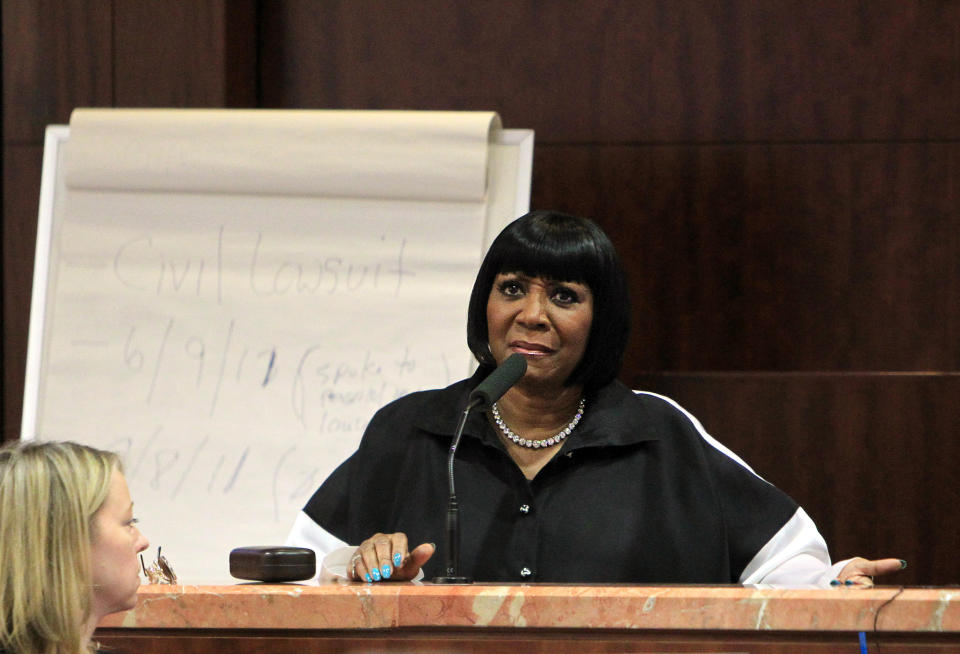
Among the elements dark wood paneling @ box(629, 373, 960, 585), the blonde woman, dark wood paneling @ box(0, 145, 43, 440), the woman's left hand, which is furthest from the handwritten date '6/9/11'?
the blonde woman

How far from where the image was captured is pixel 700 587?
1.62 meters

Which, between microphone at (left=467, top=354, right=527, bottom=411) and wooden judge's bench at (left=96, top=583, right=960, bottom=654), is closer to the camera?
wooden judge's bench at (left=96, top=583, right=960, bottom=654)

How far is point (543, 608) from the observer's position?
1.59m

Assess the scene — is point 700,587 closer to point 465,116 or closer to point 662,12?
point 465,116

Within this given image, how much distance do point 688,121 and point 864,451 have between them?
42.3 inches

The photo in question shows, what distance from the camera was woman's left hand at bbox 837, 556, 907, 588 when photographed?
1.93m

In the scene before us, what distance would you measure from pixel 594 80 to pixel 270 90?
0.94 m

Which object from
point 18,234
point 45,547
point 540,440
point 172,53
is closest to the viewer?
point 45,547

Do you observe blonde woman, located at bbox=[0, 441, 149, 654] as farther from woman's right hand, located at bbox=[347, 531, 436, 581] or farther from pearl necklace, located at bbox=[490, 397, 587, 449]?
pearl necklace, located at bbox=[490, 397, 587, 449]

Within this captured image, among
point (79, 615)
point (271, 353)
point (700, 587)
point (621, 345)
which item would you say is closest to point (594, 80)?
point (271, 353)

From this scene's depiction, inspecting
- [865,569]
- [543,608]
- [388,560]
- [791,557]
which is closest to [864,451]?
[791,557]

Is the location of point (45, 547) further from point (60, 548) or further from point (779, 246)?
point (779, 246)

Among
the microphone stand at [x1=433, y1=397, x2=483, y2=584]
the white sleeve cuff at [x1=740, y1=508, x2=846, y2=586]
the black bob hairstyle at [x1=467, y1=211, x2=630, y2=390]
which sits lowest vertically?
the white sleeve cuff at [x1=740, y1=508, x2=846, y2=586]

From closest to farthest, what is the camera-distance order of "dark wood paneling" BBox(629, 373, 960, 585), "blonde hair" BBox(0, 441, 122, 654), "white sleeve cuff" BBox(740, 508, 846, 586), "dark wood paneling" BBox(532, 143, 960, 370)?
"blonde hair" BBox(0, 441, 122, 654)
"white sleeve cuff" BBox(740, 508, 846, 586)
"dark wood paneling" BBox(629, 373, 960, 585)
"dark wood paneling" BBox(532, 143, 960, 370)
